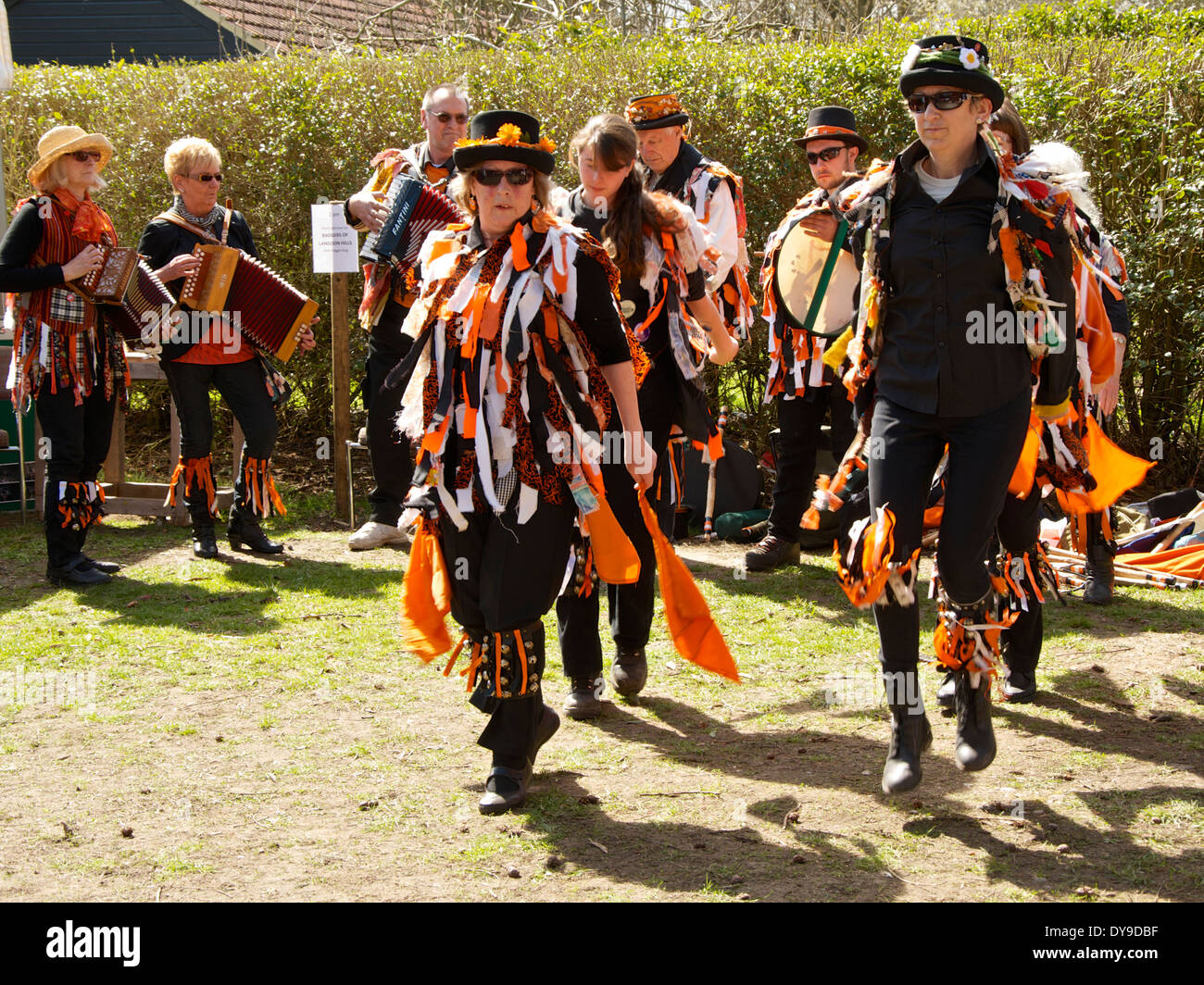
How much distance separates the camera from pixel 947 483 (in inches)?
157

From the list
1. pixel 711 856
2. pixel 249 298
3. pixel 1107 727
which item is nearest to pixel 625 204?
pixel 711 856

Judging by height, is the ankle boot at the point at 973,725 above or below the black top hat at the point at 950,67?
below

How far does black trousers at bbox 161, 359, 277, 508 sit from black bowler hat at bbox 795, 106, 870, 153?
332cm

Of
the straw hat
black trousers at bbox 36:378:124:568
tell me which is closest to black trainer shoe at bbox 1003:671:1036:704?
black trousers at bbox 36:378:124:568

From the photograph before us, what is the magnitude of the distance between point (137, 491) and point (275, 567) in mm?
1976

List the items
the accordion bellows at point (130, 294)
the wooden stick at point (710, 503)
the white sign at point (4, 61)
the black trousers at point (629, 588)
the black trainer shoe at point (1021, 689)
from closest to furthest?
1. the black trousers at point (629, 588)
2. the black trainer shoe at point (1021, 689)
3. the accordion bellows at point (130, 294)
4. the wooden stick at point (710, 503)
5. the white sign at point (4, 61)

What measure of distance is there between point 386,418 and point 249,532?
1102 millimetres

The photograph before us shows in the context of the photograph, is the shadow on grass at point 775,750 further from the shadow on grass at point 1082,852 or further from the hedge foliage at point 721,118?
the hedge foliage at point 721,118

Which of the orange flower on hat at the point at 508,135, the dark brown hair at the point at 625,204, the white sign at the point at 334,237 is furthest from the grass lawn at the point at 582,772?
the white sign at the point at 334,237

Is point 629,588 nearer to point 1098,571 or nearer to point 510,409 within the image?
point 510,409

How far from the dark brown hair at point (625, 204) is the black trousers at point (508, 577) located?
1.06 metres

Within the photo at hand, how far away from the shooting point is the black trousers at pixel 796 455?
725 centimetres
